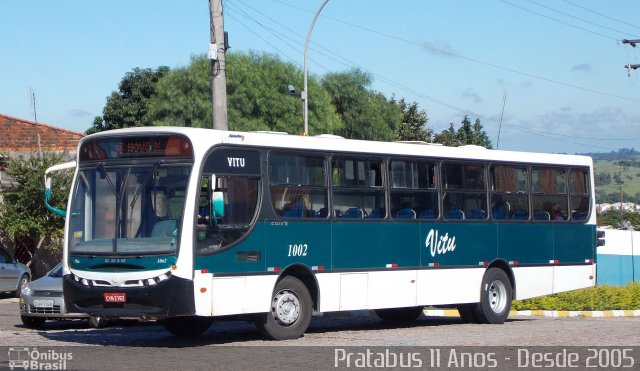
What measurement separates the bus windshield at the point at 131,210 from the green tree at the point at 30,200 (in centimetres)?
1965

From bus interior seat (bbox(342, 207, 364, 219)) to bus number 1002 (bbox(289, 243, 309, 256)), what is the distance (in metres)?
1.13

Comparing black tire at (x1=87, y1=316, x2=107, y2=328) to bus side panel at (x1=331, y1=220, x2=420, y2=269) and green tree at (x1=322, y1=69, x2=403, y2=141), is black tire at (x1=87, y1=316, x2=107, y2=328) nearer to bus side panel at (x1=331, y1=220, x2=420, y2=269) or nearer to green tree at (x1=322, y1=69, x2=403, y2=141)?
bus side panel at (x1=331, y1=220, x2=420, y2=269)

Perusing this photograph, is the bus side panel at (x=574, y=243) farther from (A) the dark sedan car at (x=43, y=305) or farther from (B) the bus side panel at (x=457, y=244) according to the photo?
(A) the dark sedan car at (x=43, y=305)

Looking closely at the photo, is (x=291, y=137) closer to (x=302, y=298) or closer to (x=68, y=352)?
(x=302, y=298)

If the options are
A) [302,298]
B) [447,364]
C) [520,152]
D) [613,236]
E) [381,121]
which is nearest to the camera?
[447,364]

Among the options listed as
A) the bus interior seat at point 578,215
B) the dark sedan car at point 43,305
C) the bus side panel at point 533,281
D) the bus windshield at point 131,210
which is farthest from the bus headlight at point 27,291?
the bus interior seat at point 578,215

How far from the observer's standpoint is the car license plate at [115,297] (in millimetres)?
14953

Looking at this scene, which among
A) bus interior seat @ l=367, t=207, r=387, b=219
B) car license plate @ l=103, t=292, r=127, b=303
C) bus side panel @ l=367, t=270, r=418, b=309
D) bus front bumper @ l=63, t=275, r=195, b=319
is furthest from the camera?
bus interior seat @ l=367, t=207, r=387, b=219

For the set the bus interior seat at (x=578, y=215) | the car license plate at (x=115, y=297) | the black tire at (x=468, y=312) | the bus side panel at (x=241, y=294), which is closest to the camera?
the car license plate at (x=115, y=297)

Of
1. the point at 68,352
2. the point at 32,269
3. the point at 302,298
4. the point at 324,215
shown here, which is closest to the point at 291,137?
the point at 324,215

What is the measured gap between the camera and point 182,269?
1480 cm

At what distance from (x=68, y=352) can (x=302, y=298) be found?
3.83 m

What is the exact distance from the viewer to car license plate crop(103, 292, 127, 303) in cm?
1495

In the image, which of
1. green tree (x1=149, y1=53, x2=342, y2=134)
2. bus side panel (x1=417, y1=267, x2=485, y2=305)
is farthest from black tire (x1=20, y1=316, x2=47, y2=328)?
green tree (x1=149, y1=53, x2=342, y2=134)
